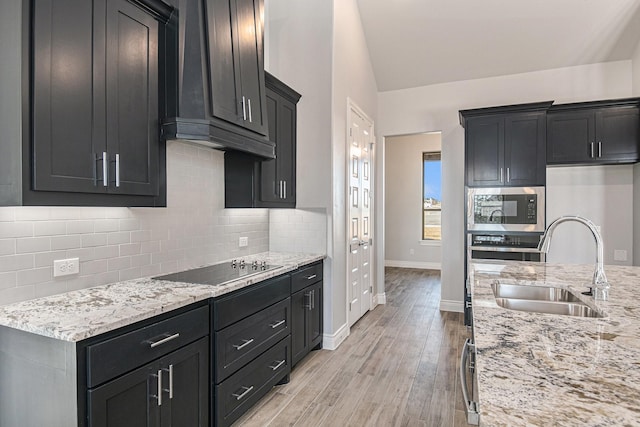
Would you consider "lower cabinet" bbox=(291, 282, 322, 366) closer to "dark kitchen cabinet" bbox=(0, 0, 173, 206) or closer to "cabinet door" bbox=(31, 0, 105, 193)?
"dark kitchen cabinet" bbox=(0, 0, 173, 206)

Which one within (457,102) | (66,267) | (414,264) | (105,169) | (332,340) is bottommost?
(332,340)

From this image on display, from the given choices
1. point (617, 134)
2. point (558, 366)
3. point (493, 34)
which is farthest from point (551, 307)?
point (493, 34)

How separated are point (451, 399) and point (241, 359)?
1559mm

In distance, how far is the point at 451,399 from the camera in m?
2.69

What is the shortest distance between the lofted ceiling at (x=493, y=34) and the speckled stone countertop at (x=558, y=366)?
3.56m

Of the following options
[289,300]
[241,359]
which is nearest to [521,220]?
[289,300]

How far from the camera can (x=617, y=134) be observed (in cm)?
400

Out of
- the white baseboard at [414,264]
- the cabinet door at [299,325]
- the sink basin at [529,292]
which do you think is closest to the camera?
the sink basin at [529,292]

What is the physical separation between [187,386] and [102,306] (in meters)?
0.59

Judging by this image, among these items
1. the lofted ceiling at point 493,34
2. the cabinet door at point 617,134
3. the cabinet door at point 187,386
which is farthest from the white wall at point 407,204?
the cabinet door at point 187,386

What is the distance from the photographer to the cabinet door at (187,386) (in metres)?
1.79

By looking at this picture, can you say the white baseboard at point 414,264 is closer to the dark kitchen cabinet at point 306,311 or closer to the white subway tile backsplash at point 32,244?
the dark kitchen cabinet at point 306,311

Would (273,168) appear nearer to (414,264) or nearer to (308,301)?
(308,301)

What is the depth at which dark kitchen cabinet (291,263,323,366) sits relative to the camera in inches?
119
